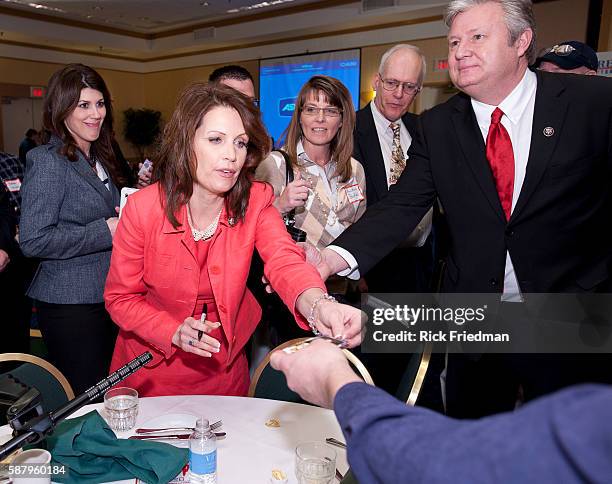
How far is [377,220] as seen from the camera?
7.22 ft

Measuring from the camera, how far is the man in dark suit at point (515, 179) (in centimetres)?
188

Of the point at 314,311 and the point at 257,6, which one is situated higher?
the point at 257,6

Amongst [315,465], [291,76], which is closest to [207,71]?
[291,76]

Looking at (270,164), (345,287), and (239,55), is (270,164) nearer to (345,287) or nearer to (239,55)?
(345,287)

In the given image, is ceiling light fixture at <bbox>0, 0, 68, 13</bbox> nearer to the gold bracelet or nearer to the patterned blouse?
the patterned blouse

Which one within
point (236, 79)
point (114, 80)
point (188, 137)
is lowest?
point (188, 137)

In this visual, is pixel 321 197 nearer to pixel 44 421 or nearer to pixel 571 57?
pixel 571 57

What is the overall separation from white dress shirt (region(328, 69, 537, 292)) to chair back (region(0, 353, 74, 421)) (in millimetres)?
1138

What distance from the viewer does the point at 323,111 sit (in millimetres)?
2893

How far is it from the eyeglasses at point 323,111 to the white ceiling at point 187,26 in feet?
18.6

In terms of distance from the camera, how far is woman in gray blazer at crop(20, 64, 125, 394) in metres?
2.33

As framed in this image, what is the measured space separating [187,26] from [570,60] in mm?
9949

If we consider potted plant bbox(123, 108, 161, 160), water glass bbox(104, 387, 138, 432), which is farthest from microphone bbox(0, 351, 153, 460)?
potted plant bbox(123, 108, 161, 160)

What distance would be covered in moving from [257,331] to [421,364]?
1.07 meters
